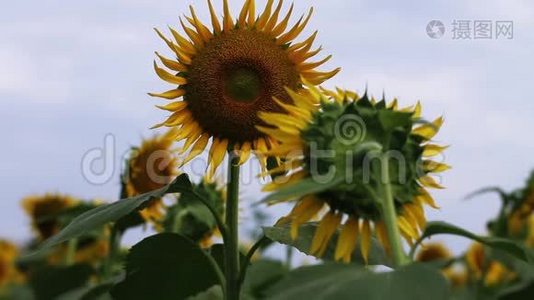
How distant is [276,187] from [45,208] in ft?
16.5

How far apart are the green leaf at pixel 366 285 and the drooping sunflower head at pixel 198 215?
1.99 m

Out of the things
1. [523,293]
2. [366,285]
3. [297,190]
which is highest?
[297,190]

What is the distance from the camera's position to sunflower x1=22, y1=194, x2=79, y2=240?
20.0 feet

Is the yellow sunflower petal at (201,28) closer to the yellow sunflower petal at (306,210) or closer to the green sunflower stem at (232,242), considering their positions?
the green sunflower stem at (232,242)

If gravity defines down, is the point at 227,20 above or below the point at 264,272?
above

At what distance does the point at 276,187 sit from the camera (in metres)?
1.51

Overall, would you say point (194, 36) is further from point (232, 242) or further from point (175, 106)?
point (232, 242)

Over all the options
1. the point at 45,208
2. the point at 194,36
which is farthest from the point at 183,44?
the point at 45,208

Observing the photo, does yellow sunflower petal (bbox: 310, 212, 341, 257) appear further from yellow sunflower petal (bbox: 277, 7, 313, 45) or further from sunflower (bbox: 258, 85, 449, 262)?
yellow sunflower petal (bbox: 277, 7, 313, 45)

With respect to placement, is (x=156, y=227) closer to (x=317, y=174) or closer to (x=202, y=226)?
(x=202, y=226)

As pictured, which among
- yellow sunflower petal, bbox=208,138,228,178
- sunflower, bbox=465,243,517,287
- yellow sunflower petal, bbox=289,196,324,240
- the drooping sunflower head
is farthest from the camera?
sunflower, bbox=465,243,517,287

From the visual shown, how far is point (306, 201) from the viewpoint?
5.17 ft

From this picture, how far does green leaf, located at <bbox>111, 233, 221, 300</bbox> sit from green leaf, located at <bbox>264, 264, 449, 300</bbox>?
2.79 feet

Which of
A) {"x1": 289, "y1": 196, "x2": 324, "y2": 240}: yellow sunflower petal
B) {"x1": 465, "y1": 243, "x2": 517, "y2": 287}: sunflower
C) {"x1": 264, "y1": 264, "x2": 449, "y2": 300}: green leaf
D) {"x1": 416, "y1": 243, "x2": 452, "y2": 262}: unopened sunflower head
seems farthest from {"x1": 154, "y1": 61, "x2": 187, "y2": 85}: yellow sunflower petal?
{"x1": 416, "y1": 243, "x2": 452, "y2": 262}: unopened sunflower head
